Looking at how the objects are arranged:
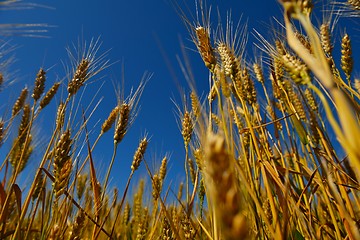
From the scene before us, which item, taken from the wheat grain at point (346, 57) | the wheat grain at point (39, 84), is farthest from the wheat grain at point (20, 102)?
the wheat grain at point (346, 57)

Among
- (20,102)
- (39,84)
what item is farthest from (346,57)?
(20,102)

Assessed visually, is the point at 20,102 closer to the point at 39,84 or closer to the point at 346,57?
the point at 39,84

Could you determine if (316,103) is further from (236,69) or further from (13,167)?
(13,167)

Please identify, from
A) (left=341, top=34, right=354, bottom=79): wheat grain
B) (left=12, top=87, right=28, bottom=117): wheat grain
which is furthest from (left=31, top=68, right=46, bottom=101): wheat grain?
(left=341, top=34, right=354, bottom=79): wheat grain

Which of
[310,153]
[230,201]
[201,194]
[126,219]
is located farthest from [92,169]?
[126,219]

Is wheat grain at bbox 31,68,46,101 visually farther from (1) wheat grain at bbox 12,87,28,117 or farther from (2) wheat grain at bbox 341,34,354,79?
(2) wheat grain at bbox 341,34,354,79

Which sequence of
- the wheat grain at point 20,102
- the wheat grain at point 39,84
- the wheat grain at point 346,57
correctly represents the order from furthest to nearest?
the wheat grain at point 20,102
the wheat grain at point 39,84
the wheat grain at point 346,57

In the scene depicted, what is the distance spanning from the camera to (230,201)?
381 millimetres

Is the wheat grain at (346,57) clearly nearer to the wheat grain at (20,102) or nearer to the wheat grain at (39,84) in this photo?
the wheat grain at (39,84)

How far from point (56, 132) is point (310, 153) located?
1600mm

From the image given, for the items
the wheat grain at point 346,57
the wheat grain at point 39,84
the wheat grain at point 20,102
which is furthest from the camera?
the wheat grain at point 20,102

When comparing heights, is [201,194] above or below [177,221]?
above

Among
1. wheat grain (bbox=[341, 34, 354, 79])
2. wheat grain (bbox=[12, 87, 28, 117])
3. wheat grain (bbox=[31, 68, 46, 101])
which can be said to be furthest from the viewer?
wheat grain (bbox=[12, 87, 28, 117])

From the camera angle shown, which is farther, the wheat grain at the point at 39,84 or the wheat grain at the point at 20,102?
the wheat grain at the point at 20,102
